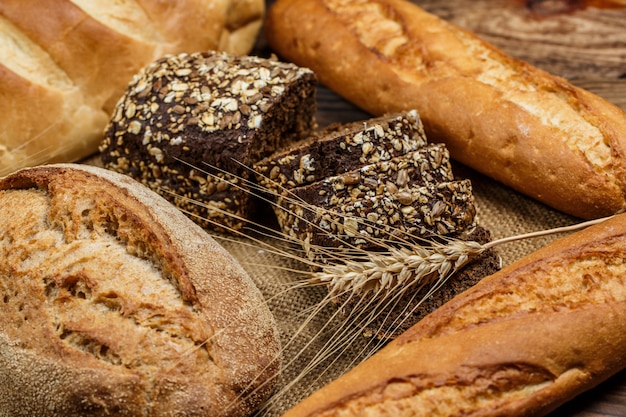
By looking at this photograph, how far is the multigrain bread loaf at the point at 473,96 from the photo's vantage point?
276cm

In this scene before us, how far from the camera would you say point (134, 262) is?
231 cm

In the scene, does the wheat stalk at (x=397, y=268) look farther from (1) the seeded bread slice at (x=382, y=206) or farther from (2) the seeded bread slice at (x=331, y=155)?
(2) the seeded bread slice at (x=331, y=155)

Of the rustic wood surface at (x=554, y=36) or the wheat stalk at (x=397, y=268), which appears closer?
the wheat stalk at (x=397, y=268)

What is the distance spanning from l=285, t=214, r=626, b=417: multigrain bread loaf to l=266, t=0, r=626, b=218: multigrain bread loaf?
0.58 metres

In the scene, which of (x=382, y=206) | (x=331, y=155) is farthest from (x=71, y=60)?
(x=382, y=206)

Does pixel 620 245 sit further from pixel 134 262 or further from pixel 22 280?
pixel 22 280

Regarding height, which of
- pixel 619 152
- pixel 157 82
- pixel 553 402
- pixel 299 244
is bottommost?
pixel 553 402

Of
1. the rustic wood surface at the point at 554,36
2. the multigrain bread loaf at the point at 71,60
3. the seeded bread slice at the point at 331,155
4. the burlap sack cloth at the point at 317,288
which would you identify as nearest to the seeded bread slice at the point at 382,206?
the seeded bread slice at the point at 331,155

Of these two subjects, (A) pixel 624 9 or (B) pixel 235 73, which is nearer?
(B) pixel 235 73

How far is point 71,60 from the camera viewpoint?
3.11 meters

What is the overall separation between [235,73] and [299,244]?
732 millimetres

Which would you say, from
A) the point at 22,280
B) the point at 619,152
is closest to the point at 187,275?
the point at 22,280

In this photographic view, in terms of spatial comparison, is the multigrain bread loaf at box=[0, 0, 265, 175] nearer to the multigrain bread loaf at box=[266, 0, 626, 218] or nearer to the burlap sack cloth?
the multigrain bread loaf at box=[266, 0, 626, 218]

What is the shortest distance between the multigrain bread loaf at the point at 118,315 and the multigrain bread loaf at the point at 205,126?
37 centimetres
